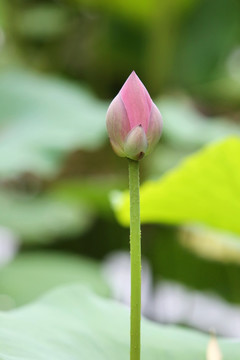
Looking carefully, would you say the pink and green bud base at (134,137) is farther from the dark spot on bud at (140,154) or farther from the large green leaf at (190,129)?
the large green leaf at (190,129)

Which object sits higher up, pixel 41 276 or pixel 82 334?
pixel 41 276

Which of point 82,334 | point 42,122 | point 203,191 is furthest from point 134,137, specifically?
point 42,122

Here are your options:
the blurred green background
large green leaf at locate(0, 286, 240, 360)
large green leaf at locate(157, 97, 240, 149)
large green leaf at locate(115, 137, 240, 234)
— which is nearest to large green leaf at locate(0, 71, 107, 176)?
the blurred green background

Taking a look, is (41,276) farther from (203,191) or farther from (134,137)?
(134,137)

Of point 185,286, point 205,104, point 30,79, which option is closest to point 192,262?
point 185,286

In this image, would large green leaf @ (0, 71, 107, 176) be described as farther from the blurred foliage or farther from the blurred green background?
the blurred foliage

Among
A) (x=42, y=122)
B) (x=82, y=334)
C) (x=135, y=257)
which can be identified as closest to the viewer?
(x=135, y=257)

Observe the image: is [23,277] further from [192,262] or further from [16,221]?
[192,262]
